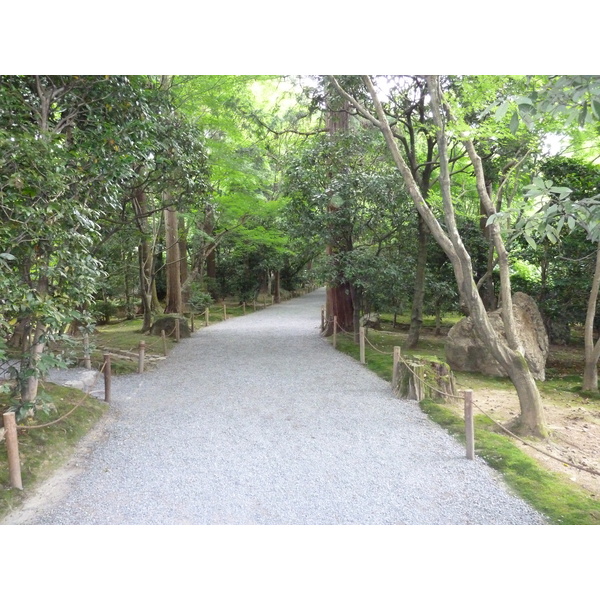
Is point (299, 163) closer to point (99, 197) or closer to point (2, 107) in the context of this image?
point (99, 197)

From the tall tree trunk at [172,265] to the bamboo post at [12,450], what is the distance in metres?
8.27

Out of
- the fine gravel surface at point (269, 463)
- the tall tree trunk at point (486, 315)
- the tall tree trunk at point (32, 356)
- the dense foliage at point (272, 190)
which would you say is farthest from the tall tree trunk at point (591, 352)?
the tall tree trunk at point (32, 356)

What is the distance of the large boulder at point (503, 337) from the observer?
700 centimetres

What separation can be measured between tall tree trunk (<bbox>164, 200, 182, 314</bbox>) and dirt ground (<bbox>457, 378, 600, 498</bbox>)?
8017 millimetres

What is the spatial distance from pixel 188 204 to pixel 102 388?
328cm

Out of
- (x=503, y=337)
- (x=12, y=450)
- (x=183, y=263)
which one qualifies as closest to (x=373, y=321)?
(x=503, y=337)

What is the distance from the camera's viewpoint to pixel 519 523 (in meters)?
2.99

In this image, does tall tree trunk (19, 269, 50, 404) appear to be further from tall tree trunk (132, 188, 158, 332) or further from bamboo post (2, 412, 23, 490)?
tall tree trunk (132, 188, 158, 332)

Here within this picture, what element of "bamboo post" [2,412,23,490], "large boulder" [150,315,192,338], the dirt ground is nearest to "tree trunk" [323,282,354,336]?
"large boulder" [150,315,192,338]

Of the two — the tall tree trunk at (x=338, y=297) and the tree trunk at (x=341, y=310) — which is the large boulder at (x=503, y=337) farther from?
the tree trunk at (x=341, y=310)

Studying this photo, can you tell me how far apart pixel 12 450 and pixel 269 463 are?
1.93m

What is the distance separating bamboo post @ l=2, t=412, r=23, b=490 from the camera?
3234mm

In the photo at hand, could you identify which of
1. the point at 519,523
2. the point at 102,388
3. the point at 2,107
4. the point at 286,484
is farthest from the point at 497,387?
the point at 2,107

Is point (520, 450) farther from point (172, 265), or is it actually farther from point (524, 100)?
point (172, 265)
